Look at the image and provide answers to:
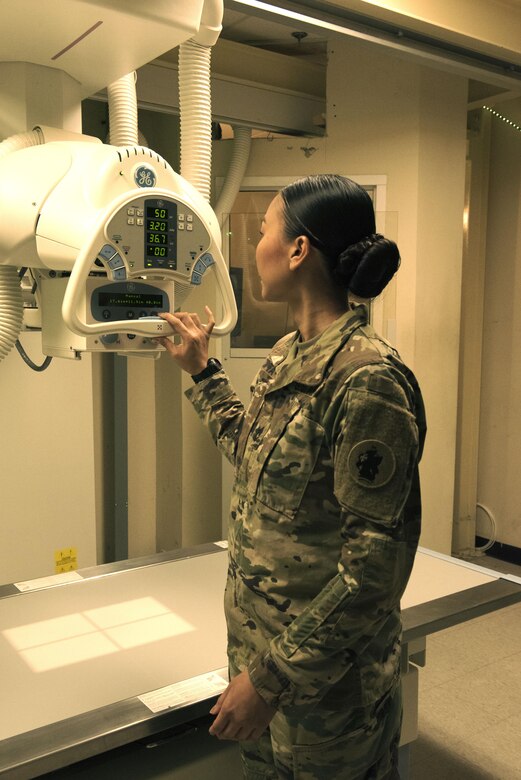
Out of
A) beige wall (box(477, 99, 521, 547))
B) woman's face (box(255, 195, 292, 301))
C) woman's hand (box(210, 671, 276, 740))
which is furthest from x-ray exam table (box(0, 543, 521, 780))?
beige wall (box(477, 99, 521, 547))

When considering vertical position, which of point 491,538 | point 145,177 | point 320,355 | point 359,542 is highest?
point 145,177

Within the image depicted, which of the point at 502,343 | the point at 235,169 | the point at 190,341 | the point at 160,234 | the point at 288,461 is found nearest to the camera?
the point at 288,461

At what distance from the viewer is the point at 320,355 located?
1.17 meters

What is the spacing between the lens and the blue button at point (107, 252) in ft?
3.90

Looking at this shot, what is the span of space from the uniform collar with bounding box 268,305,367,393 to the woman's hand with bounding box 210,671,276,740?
0.47m

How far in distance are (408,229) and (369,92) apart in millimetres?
685

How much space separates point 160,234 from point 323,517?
1.84 feet

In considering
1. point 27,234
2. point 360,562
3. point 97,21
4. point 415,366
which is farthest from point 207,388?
point 415,366

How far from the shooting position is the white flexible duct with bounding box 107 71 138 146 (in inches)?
58.1

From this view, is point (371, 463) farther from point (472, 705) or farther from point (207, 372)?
point (472, 705)

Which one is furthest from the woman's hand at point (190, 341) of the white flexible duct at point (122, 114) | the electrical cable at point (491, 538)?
the electrical cable at point (491, 538)

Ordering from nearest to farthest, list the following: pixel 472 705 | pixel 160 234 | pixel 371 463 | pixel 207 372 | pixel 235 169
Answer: pixel 371 463 → pixel 160 234 → pixel 207 372 → pixel 472 705 → pixel 235 169

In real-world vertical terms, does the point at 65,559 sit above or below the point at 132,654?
below

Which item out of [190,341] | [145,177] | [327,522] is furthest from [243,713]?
[145,177]
